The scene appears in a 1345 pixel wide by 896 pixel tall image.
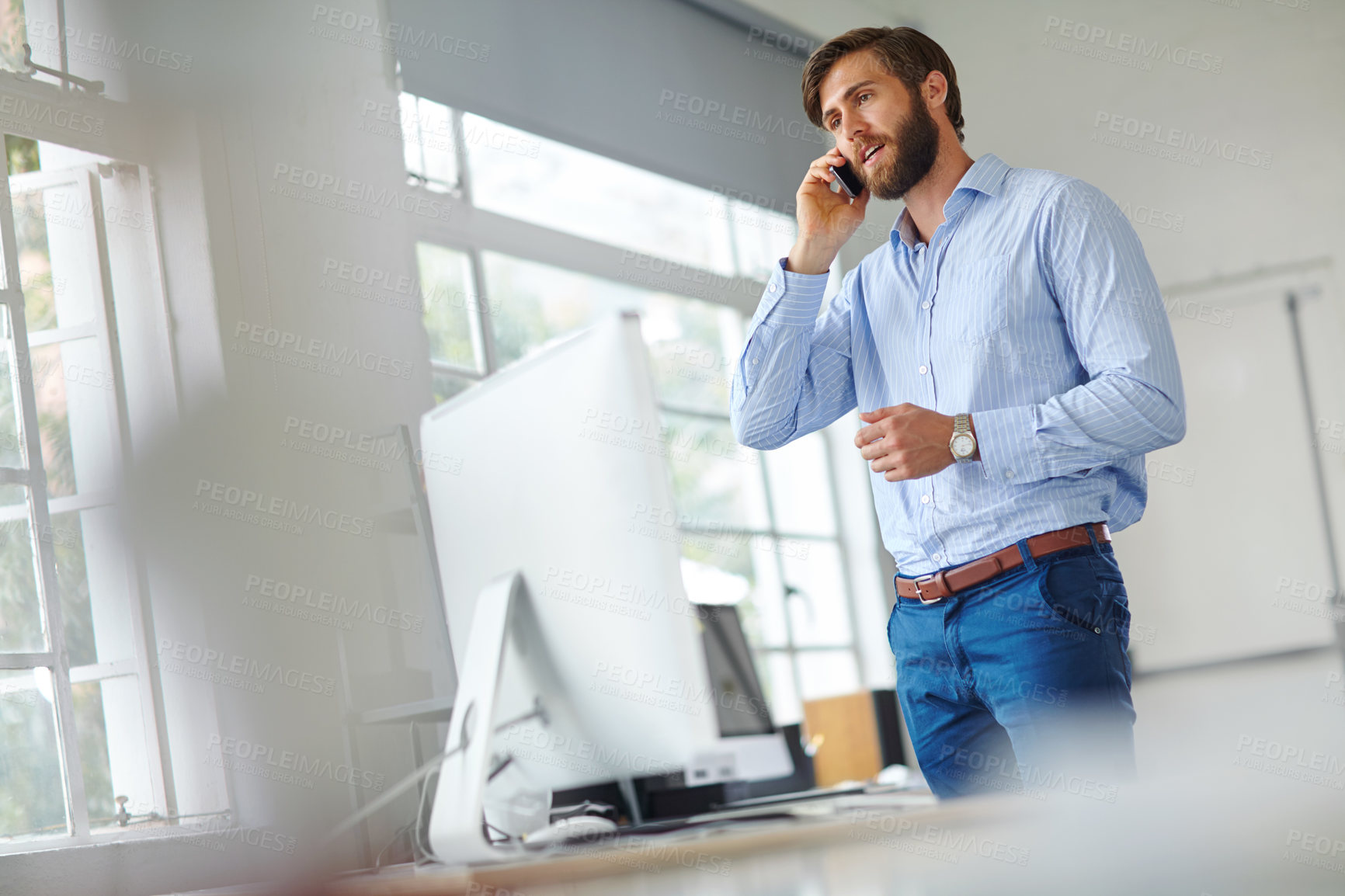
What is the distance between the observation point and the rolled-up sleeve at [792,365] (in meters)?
1.53

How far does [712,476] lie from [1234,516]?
225cm

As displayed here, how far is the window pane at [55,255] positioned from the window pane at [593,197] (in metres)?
1.20

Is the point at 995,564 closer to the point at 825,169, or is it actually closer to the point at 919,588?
the point at 919,588

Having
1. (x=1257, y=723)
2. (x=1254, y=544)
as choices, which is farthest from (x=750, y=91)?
(x=1257, y=723)

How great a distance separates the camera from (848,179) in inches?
60.5

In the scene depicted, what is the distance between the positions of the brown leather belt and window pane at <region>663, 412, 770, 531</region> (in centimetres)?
266

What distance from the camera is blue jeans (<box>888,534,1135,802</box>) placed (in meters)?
1.19

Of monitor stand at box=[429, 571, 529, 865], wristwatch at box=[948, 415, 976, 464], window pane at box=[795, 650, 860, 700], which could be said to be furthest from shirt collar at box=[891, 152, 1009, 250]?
window pane at box=[795, 650, 860, 700]

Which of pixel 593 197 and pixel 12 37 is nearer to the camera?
pixel 12 37

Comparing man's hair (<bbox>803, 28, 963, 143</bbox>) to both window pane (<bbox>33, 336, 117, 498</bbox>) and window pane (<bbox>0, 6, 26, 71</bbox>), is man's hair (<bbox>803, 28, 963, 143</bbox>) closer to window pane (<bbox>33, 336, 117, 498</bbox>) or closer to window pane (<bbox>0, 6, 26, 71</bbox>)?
window pane (<bbox>33, 336, 117, 498</bbox>)

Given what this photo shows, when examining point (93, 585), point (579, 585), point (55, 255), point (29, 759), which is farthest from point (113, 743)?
point (579, 585)

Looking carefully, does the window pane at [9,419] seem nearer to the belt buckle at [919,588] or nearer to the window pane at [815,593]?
the belt buckle at [919,588]

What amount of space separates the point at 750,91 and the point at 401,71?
6.09ft

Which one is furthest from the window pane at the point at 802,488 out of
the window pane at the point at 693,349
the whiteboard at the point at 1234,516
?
the whiteboard at the point at 1234,516
